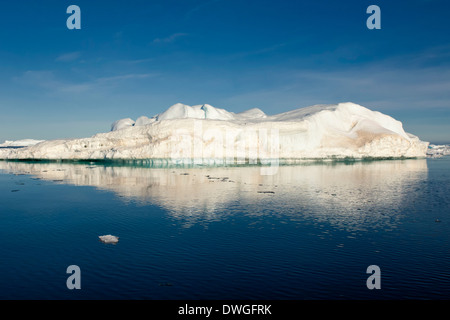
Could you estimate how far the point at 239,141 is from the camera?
58938 mm

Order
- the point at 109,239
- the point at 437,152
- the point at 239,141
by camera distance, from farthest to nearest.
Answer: the point at 437,152
the point at 239,141
the point at 109,239

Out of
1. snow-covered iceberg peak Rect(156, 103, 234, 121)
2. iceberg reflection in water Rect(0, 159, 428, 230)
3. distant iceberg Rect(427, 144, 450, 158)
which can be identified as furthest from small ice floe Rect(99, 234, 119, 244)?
distant iceberg Rect(427, 144, 450, 158)

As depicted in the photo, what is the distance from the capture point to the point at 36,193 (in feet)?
84.7

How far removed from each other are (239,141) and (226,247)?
47323 mm

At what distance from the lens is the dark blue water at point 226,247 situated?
8.77 meters

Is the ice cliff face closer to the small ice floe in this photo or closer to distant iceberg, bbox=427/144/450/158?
the small ice floe

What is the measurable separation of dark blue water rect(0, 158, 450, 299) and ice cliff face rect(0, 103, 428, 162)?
109ft

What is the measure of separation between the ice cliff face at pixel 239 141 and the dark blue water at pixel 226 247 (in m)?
33.3

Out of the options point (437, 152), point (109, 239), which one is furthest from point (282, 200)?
point (437, 152)

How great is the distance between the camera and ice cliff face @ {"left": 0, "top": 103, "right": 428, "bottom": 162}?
56031mm

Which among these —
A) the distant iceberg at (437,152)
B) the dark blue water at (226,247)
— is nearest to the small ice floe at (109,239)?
the dark blue water at (226,247)

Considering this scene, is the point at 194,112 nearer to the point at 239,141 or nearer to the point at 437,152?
the point at 239,141

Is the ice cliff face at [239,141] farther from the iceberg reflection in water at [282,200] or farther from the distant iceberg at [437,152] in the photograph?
the distant iceberg at [437,152]

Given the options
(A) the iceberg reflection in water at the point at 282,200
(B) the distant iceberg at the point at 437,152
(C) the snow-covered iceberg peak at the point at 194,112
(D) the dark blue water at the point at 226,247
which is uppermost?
(C) the snow-covered iceberg peak at the point at 194,112
